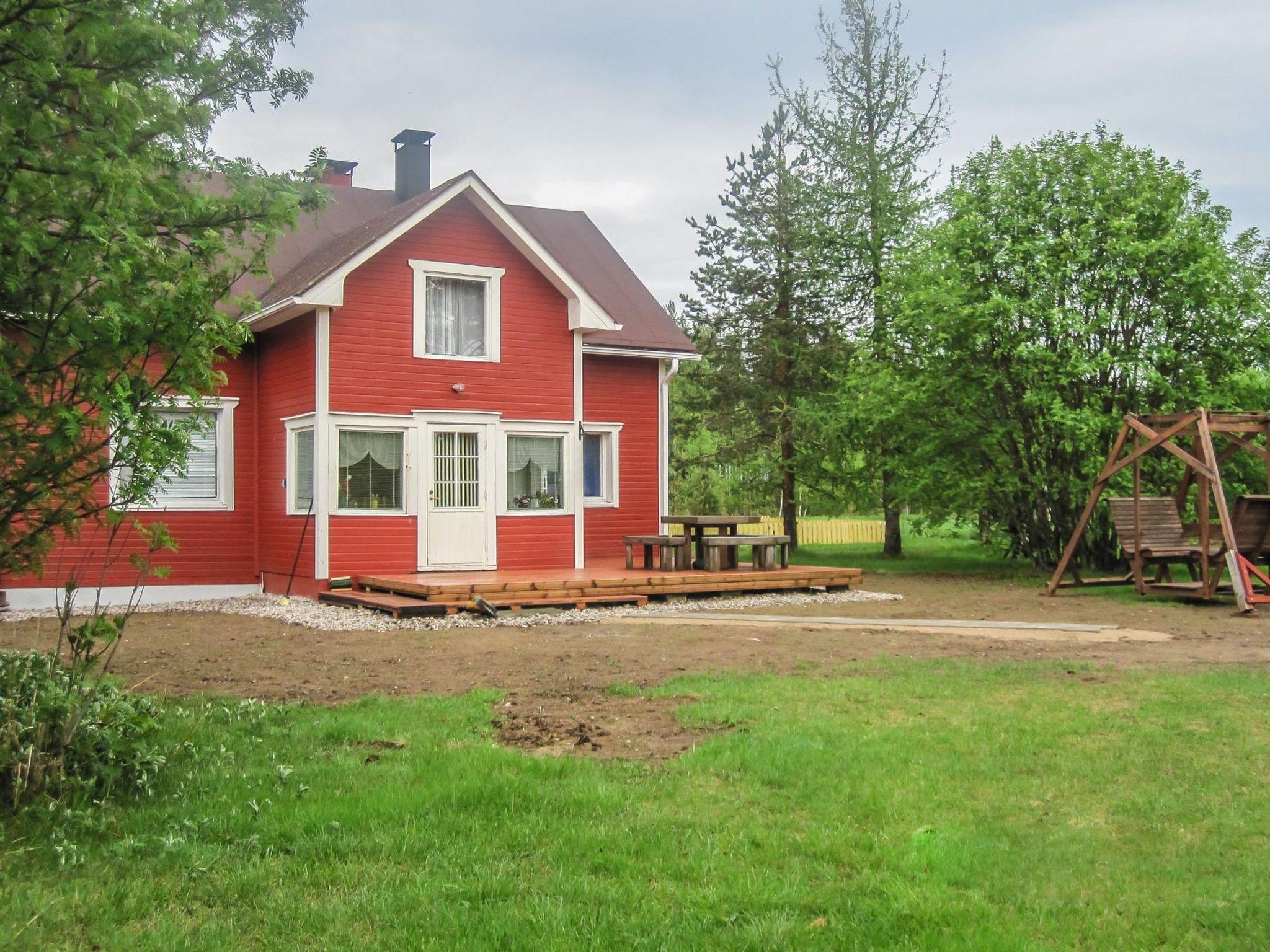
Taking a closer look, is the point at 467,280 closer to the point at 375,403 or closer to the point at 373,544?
the point at 375,403

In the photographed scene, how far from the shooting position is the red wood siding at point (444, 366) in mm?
15586

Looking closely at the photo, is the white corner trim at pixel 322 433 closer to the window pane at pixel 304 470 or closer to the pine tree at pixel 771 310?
the window pane at pixel 304 470

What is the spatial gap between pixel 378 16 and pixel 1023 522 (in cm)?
1633

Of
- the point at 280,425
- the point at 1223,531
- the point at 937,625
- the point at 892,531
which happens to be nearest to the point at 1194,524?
the point at 1223,531

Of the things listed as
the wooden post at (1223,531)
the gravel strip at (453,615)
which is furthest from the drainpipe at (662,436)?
the wooden post at (1223,531)

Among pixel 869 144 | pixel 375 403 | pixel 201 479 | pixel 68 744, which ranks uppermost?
pixel 869 144

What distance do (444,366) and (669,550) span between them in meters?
4.24

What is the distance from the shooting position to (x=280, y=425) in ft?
54.3

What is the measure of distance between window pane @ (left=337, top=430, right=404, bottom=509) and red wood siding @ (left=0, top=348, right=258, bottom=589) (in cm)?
250

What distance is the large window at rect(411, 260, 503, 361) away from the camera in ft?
53.1

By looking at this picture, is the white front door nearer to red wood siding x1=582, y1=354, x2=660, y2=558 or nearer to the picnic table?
the picnic table

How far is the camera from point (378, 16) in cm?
646

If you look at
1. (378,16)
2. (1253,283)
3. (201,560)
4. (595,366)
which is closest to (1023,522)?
(1253,283)

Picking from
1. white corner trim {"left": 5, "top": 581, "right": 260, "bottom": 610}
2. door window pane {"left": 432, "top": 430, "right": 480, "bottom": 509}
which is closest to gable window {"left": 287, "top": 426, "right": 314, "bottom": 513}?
door window pane {"left": 432, "top": 430, "right": 480, "bottom": 509}
